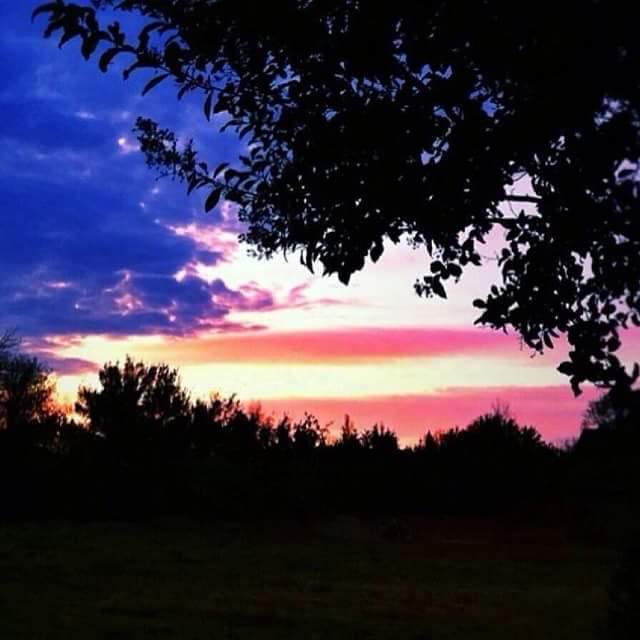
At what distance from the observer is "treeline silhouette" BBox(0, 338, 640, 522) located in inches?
847

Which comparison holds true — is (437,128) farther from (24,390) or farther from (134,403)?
(24,390)

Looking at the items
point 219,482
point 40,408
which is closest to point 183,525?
point 219,482

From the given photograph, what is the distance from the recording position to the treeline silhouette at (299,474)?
2152 centimetres

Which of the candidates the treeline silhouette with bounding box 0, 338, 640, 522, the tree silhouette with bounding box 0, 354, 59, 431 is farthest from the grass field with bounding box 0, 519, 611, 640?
the tree silhouette with bounding box 0, 354, 59, 431

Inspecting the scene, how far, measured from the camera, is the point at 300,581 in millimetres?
13844

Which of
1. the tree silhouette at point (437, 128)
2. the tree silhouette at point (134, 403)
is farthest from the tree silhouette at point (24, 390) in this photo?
the tree silhouette at point (437, 128)

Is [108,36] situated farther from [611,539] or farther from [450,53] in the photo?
[611,539]

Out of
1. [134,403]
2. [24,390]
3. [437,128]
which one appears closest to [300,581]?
[437,128]

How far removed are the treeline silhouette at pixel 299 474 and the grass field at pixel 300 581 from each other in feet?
4.59

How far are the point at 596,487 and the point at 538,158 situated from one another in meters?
14.8

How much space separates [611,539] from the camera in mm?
18250

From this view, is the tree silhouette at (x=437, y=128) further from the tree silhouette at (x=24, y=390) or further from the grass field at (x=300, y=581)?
the tree silhouette at (x=24, y=390)

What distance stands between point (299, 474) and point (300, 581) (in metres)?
8.27

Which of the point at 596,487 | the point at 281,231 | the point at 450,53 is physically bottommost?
the point at 596,487
